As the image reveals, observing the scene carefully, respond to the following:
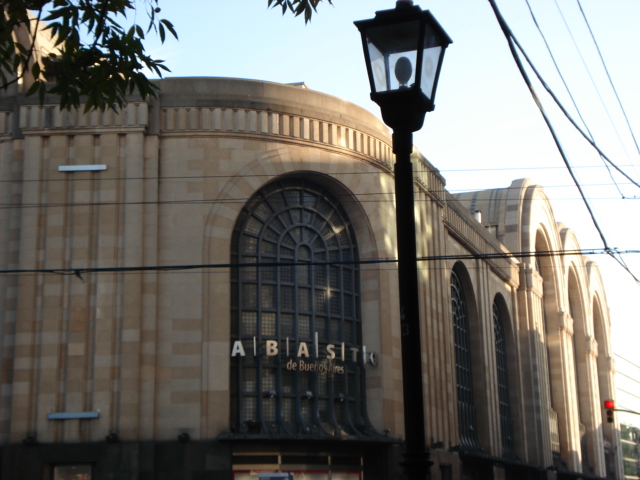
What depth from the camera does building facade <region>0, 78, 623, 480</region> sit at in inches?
979

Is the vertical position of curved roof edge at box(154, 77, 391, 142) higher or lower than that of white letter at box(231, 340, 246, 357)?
higher

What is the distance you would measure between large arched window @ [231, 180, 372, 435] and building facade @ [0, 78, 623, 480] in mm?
58

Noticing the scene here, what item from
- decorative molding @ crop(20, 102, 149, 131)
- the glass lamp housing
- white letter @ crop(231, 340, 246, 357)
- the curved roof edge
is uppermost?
the curved roof edge

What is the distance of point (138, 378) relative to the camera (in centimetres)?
2508

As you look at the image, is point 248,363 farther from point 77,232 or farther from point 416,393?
point 416,393

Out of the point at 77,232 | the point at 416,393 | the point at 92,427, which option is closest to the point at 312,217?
the point at 77,232

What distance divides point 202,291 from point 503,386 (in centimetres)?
2219

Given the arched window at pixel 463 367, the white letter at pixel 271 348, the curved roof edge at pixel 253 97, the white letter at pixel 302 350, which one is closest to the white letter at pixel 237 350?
the white letter at pixel 271 348

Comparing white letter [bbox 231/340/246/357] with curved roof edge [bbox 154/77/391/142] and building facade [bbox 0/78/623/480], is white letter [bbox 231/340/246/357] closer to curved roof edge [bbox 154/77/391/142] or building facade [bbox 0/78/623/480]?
building facade [bbox 0/78/623/480]

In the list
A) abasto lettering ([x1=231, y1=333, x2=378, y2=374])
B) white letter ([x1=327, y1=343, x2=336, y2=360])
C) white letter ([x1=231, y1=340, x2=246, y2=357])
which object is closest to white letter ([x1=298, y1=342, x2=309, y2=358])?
abasto lettering ([x1=231, y1=333, x2=378, y2=374])

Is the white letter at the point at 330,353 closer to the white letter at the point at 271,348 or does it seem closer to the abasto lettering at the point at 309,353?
the abasto lettering at the point at 309,353

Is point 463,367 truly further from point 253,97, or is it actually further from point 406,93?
point 406,93

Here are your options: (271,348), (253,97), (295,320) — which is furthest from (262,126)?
(271,348)

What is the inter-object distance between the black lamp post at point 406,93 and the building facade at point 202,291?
561 inches
